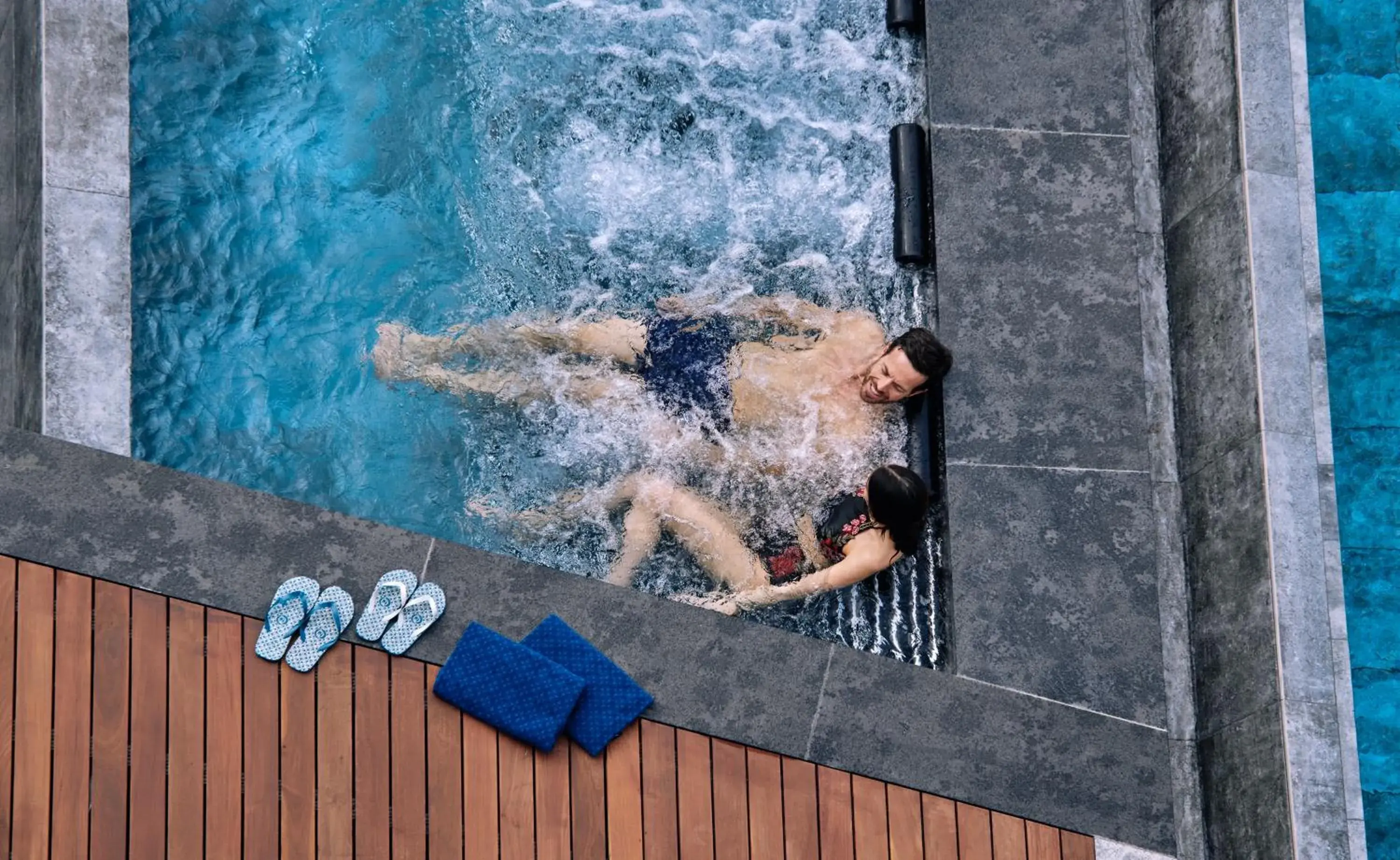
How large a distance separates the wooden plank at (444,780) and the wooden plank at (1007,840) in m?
1.88

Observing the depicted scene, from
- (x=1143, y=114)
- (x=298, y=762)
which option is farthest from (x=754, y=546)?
(x=1143, y=114)

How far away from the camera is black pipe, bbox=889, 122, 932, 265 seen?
16.8 feet

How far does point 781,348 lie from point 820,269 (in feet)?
1.41

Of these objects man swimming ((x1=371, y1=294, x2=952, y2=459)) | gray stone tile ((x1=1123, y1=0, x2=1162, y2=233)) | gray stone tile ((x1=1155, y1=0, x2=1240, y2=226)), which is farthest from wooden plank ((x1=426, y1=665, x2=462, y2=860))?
gray stone tile ((x1=1155, y1=0, x2=1240, y2=226))

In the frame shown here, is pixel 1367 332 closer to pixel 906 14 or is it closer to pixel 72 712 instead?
pixel 906 14

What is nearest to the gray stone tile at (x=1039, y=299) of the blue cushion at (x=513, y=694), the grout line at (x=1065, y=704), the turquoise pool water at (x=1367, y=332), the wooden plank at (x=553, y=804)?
the grout line at (x=1065, y=704)

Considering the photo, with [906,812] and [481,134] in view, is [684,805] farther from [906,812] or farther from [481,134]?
[481,134]

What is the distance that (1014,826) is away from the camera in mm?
4461

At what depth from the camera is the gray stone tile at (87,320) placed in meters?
4.59

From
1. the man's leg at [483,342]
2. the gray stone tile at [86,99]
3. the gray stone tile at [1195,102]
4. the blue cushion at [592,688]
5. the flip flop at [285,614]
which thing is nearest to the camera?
the flip flop at [285,614]

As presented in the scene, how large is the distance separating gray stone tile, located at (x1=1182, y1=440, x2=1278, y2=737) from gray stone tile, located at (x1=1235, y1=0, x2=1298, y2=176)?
3.71ft

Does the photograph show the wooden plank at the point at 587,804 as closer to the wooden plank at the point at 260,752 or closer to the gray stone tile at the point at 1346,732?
the wooden plank at the point at 260,752

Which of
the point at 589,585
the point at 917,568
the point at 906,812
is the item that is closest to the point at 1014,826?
the point at 906,812

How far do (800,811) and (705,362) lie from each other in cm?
181
